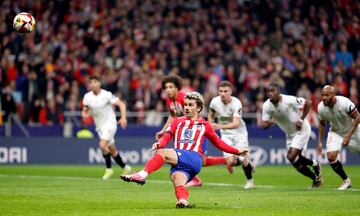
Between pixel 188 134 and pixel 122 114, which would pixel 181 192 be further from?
pixel 122 114

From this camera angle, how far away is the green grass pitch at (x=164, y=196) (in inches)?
495

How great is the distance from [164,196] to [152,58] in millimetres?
16517

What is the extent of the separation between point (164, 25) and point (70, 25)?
3671 mm

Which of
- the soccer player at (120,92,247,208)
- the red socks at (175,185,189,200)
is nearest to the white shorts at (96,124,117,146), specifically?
the soccer player at (120,92,247,208)

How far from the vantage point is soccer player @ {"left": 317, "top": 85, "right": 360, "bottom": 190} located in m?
17.3

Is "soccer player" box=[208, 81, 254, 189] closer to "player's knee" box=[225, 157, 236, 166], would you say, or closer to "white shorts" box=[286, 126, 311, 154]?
"player's knee" box=[225, 157, 236, 166]

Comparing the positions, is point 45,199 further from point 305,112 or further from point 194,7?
point 194,7

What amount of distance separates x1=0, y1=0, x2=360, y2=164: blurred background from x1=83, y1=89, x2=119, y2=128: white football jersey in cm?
550

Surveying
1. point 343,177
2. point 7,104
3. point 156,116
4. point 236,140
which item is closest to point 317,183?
point 343,177

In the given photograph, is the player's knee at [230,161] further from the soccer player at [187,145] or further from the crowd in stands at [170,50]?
the crowd in stands at [170,50]

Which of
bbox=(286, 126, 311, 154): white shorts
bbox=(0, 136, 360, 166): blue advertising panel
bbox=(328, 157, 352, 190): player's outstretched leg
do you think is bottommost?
bbox=(0, 136, 360, 166): blue advertising panel

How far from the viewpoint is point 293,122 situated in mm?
18766

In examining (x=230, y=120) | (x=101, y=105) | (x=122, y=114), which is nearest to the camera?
(x=230, y=120)

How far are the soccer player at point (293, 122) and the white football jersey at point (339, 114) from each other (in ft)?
2.26
